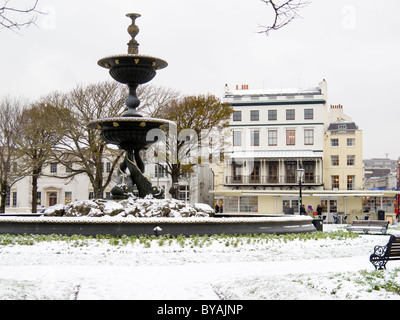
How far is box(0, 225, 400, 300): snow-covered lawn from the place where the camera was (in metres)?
7.75

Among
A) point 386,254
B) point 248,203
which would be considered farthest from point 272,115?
point 386,254

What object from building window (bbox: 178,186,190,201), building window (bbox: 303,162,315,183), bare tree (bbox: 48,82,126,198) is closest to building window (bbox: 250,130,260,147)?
building window (bbox: 303,162,315,183)

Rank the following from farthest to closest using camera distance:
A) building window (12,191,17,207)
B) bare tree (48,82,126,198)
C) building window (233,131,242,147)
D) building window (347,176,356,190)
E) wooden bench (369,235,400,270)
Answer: building window (12,191,17,207), building window (233,131,242,147), building window (347,176,356,190), bare tree (48,82,126,198), wooden bench (369,235,400,270)

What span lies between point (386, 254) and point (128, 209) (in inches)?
333

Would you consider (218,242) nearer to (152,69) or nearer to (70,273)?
(70,273)

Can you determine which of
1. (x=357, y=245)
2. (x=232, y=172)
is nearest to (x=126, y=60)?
(x=357, y=245)

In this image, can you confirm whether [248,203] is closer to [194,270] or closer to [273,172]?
[273,172]

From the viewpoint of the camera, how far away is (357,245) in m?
16.0

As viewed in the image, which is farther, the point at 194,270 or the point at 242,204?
the point at 242,204

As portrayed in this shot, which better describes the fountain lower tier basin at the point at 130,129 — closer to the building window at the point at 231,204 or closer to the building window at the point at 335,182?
the building window at the point at 231,204

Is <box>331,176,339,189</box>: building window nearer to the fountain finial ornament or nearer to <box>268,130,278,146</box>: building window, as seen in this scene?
<box>268,130,278,146</box>: building window

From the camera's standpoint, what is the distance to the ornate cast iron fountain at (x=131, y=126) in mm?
18156

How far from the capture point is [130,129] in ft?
60.1

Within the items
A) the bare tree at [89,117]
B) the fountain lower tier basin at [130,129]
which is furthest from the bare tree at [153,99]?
the fountain lower tier basin at [130,129]
